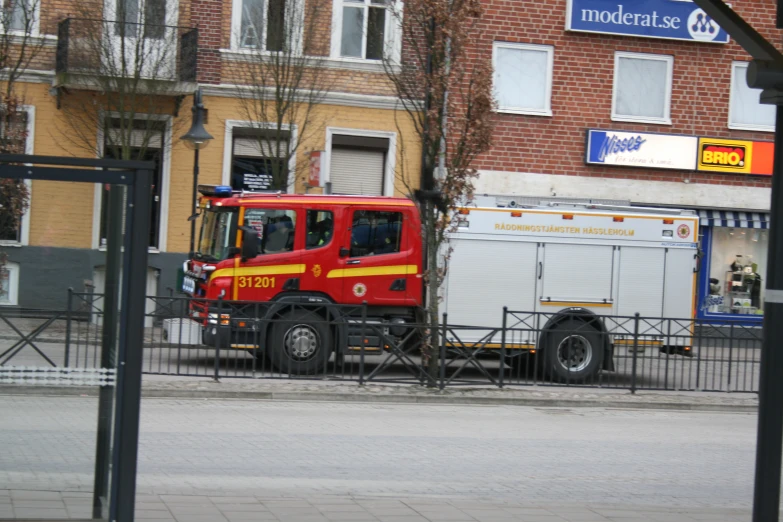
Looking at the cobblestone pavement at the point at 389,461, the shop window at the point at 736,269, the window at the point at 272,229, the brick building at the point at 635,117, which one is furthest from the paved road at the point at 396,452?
the shop window at the point at 736,269

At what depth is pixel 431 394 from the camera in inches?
569

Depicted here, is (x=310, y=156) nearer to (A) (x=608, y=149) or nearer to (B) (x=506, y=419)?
A: (A) (x=608, y=149)

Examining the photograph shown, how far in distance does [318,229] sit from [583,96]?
10487 mm

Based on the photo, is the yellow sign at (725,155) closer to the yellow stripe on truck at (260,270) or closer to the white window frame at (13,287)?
the yellow stripe on truck at (260,270)

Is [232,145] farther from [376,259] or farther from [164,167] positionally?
[376,259]

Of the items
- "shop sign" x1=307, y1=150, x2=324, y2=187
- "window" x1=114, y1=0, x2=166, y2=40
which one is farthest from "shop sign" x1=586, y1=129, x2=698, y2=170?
"window" x1=114, y1=0, x2=166, y2=40

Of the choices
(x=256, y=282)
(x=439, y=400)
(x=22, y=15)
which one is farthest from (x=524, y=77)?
(x=439, y=400)

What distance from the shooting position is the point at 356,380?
15.1m

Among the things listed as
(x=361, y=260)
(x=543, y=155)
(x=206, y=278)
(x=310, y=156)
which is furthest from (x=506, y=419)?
(x=543, y=155)

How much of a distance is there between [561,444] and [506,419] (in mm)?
1943

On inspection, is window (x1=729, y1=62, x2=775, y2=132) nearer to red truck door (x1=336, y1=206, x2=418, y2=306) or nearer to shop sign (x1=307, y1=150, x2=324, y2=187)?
shop sign (x1=307, y1=150, x2=324, y2=187)

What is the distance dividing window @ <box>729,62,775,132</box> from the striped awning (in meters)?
2.11

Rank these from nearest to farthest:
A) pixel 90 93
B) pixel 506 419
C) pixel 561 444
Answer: pixel 561 444 → pixel 506 419 → pixel 90 93

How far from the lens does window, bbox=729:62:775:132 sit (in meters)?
24.8
